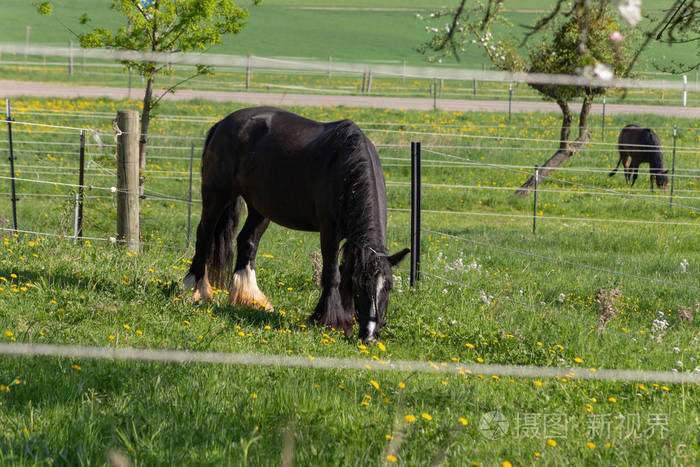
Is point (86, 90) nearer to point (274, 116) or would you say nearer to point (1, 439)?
point (274, 116)

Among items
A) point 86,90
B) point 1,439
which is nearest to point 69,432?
point 1,439

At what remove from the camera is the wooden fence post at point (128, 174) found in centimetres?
797

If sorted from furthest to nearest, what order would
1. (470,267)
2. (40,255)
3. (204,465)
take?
(470,267) → (40,255) → (204,465)

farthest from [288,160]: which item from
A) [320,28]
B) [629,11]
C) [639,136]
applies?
[320,28]

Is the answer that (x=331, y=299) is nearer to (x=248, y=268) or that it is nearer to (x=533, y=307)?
(x=248, y=268)

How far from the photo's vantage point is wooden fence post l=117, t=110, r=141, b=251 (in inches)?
314

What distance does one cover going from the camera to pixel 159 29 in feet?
35.0

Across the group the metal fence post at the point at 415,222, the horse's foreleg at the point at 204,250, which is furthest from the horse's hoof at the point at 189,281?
the metal fence post at the point at 415,222

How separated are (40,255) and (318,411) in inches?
176

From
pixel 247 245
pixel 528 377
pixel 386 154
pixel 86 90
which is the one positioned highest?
pixel 86 90

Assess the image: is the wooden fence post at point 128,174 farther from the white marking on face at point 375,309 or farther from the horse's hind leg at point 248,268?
the white marking on face at point 375,309

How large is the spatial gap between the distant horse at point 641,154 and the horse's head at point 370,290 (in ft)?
40.9

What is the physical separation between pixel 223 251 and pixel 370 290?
2.39m

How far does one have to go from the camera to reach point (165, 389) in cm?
378
